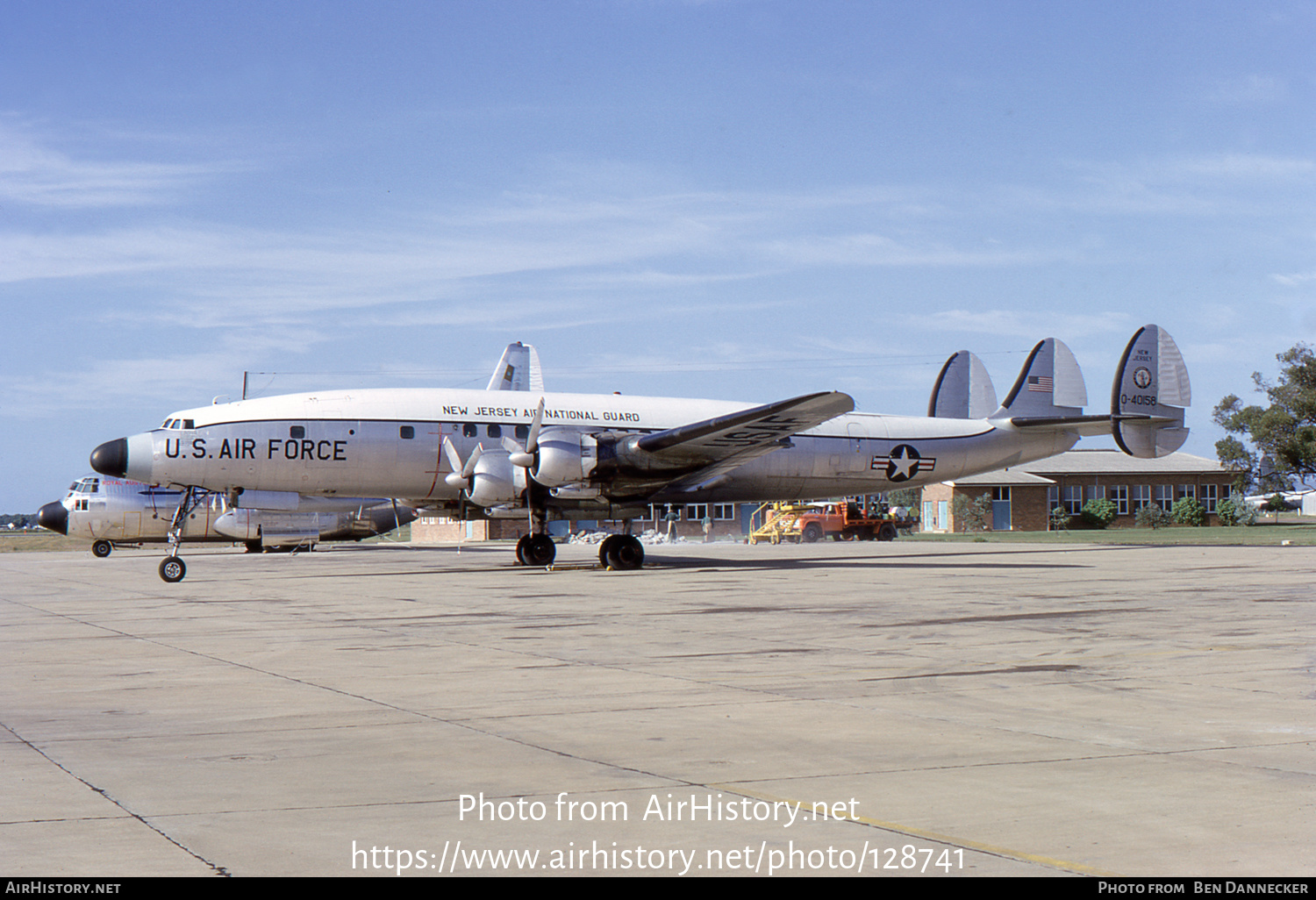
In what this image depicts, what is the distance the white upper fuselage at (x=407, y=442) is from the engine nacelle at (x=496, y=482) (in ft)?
1.76

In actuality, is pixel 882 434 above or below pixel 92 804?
above

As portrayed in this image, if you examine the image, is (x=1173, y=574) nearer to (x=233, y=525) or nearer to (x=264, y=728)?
(x=264, y=728)

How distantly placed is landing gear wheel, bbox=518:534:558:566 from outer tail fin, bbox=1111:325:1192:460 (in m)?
17.4

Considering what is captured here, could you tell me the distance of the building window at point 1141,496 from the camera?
74.5m

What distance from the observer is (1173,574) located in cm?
2223

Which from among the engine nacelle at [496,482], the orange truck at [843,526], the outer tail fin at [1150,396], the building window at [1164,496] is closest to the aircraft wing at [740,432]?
the engine nacelle at [496,482]

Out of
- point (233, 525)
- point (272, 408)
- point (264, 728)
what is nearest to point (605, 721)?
point (264, 728)

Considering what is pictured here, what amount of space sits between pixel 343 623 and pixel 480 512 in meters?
12.9

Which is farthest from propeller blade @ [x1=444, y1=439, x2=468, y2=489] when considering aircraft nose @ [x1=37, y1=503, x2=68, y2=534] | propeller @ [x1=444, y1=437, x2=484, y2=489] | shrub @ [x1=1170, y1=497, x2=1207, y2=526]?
shrub @ [x1=1170, y1=497, x2=1207, y2=526]

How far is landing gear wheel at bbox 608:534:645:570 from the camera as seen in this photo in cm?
2625

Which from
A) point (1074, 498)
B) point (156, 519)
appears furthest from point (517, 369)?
point (1074, 498)

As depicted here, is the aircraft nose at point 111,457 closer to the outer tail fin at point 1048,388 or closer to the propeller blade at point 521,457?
the propeller blade at point 521,457

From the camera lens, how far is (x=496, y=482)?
995 inches

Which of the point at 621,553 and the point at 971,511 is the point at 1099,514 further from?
the point at 621,553
